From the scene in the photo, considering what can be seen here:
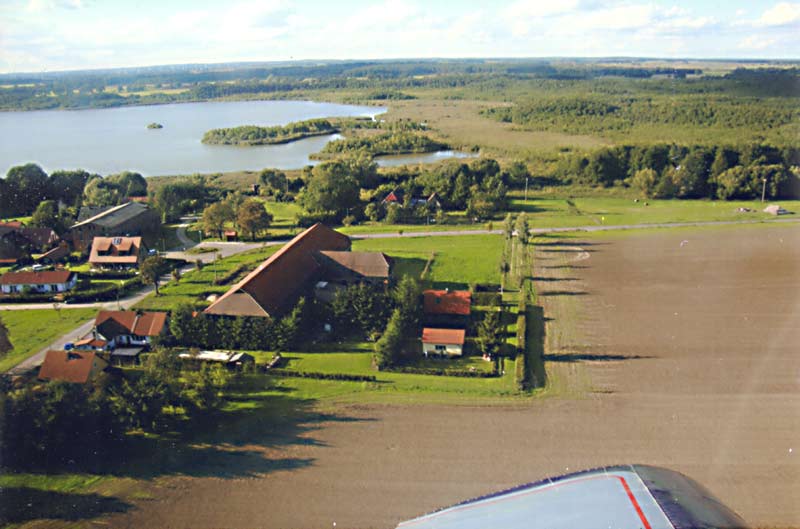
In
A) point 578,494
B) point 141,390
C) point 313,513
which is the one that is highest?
point 578,494

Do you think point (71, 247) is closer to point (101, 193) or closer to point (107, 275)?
point (107, 275)

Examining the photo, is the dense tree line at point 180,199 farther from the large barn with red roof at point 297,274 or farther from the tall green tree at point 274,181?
A: the large barn with red roof at point 297,274

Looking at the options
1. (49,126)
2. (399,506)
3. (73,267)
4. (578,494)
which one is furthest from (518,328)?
(49,126)

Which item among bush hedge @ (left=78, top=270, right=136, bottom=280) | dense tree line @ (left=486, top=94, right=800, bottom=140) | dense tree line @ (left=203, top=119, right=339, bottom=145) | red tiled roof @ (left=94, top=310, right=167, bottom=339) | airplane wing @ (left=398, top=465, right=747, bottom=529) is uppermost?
dense tree line @ (left=486, top=94, right=800, bottom=140)

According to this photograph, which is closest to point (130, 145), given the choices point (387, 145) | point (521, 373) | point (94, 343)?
point (387, 145)

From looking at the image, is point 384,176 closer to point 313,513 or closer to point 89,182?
point 89,182

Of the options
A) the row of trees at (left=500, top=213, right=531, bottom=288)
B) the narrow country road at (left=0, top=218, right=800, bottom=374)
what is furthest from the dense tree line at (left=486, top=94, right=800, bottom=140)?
the row of trees at (left=500, top=213, right=531, bottom=288)

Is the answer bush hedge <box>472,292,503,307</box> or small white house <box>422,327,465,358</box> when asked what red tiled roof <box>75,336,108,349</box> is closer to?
small white house <box>422,327,465,358</box>
